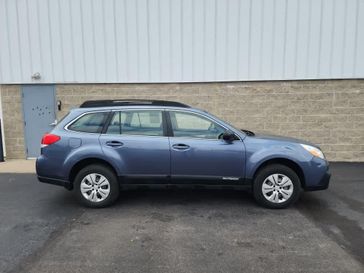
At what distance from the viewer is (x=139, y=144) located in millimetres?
5590

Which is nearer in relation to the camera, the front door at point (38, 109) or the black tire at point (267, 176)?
the black tire at point (267, 176)

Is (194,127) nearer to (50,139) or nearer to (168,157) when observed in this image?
(168,157)

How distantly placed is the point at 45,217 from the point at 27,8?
6.33 m

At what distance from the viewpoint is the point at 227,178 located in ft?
18.5

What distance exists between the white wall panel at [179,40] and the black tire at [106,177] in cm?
439

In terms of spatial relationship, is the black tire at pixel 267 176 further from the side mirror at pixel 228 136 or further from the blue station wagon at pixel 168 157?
the side mirror at pixel 228 136

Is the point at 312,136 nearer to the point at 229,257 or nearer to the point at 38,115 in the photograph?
the point at 229,257

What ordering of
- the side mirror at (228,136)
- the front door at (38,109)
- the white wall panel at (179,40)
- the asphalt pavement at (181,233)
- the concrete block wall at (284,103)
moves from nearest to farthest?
1. the asphalt pavement at (181,233)
2. the side mirror at (228,136)
3. the white wall panel at (179,40)
4. the concrete block wall at (284,103)
5. the front door at (38,109)

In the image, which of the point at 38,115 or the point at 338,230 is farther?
the point at 38,115

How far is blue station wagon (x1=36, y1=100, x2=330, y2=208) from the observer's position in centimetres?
557

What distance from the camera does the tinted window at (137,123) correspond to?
5.69m

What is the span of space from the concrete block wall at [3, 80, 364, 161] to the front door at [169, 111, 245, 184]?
397cm

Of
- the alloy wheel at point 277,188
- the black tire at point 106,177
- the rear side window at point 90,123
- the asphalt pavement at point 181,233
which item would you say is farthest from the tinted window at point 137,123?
the alloy wheel at point 277,188

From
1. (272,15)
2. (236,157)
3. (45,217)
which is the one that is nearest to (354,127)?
(272,15)
